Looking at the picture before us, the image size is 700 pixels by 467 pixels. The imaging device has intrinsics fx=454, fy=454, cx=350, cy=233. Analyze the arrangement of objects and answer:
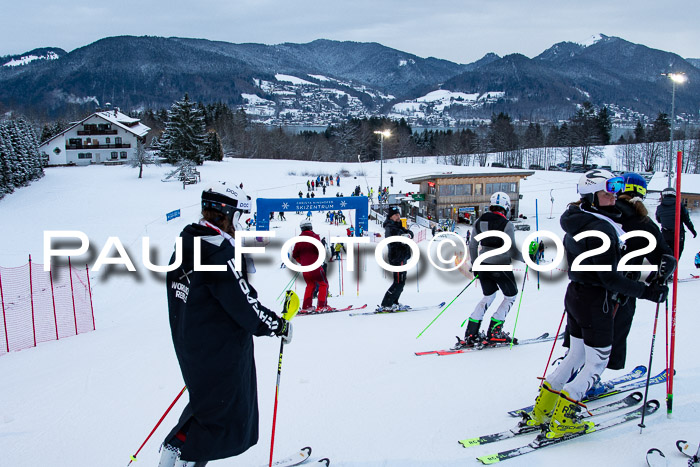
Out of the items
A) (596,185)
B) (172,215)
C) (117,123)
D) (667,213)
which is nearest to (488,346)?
(596,185)

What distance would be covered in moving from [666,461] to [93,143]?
66.7 m

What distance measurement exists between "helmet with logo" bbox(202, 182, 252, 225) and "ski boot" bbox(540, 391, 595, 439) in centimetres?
242

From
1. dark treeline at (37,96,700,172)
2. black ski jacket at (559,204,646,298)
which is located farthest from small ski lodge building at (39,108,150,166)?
black ski jacket at (559,204,646,298)

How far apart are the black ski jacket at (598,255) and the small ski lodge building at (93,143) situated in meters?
61.7

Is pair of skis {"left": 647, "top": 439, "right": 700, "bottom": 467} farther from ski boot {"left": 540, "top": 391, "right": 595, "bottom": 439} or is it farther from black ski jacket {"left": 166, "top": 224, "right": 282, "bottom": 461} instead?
black ski jacket {"left": 166, "top": 224, "right": 282, "bottom": 461}

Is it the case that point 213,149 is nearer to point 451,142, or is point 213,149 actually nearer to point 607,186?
point 451,142

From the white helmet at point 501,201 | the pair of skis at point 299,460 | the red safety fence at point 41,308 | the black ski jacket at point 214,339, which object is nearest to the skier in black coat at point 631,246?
the white helmet at point 501,201

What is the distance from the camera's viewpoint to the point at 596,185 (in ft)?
10.0

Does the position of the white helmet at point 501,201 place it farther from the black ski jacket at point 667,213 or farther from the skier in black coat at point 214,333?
the black ski jacket at point 667,213

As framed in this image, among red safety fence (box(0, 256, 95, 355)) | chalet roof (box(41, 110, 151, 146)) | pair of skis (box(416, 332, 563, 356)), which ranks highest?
chalet roof (box(41, 110, 151, 146))

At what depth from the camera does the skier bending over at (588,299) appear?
284 centimetres

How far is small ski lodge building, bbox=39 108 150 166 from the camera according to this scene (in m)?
57.3

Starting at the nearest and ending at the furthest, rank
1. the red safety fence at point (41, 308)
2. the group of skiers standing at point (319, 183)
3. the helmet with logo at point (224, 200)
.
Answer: the helmet with logo at point (224, 200) < the red safety fence at point (41, 308) < the group of skiers standing at point (319, 183)

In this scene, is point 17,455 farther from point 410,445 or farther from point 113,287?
point 113,287
